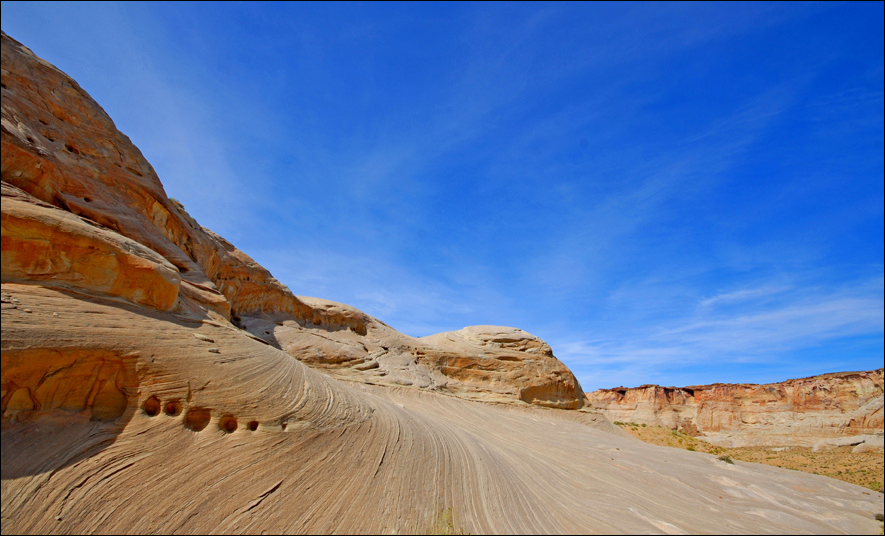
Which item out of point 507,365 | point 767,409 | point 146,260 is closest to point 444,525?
point 146,260

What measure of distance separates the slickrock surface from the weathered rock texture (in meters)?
62.4

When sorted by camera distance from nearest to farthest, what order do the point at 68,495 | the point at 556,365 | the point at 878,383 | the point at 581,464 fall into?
the point at 68,495, the point at 581,464, the point at 556,365, the point at 878,383

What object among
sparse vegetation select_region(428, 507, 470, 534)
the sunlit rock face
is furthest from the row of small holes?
sparse vegetation select_region(428, 507, 470, 534)

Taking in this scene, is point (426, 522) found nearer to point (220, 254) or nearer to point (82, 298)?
point (82, 298)

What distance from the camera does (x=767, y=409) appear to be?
211ft

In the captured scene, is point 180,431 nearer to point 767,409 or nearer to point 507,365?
point 507,365

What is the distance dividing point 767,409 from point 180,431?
8349 cm

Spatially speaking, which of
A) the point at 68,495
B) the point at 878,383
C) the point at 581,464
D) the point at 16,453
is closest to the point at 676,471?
the point at 581,464

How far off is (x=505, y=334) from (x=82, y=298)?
21.6 m

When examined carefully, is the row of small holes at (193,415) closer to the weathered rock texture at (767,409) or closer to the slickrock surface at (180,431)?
the slickrock surface at (180,431)

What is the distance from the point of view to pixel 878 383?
5691 centimetres

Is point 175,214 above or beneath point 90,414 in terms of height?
above

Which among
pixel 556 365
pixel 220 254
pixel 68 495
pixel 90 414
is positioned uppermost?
pixel 220 254

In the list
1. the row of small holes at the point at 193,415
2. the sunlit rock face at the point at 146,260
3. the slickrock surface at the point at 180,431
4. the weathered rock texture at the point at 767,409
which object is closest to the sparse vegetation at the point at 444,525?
the slickrock surface at the point at 180,431
